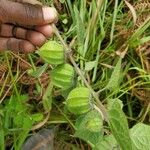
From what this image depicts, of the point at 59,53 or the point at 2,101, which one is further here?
the point at 2,101

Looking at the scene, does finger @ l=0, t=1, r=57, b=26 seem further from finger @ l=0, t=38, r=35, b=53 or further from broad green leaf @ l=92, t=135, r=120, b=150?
broad green leaf @ l=92, t=135, r=120, b=150

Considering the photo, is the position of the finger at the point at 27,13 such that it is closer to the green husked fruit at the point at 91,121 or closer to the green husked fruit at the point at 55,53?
the green husked fruit at the point at 55,53

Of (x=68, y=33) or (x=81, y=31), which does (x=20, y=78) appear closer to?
(x=68, y=33)

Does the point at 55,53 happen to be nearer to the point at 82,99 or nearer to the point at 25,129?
the point at 82,99

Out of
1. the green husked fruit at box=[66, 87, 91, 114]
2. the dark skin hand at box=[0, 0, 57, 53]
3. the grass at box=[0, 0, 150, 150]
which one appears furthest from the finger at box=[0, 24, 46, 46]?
the green husked fruit at box=[66, 87, 91, 114]

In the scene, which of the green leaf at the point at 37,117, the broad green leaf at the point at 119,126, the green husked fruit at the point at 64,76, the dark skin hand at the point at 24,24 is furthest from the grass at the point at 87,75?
the broad green leaf at the point at 119,126

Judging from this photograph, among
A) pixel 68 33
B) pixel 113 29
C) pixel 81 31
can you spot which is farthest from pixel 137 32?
pixel 81 31
